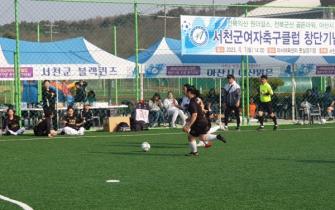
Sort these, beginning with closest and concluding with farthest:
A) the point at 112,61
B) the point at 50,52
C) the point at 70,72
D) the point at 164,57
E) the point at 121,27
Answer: the point at 70,72
the point at 112,61
the point at 50,52
the point at 164,57
the point at 121,27

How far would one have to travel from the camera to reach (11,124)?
22.1m

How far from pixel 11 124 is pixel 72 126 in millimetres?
1802

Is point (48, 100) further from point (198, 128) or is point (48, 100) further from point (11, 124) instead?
point (198, 128)

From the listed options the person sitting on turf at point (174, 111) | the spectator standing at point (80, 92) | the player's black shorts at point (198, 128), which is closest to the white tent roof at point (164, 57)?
the person sitting on turf at point (174, 111)

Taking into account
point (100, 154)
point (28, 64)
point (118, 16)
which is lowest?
point (100, 154)

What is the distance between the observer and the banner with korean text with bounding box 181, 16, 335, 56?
2520 centimetres

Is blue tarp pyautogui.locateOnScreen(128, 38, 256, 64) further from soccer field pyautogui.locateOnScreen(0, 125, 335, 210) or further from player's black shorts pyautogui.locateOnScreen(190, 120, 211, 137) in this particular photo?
player's black shorts pyautogui.locateOnScreen(190, 120, 211, 137)

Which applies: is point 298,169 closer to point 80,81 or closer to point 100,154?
point 100,154

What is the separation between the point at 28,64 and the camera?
25938 mm

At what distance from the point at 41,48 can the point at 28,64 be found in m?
2.84

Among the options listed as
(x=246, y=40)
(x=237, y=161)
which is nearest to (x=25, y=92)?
(x=246, y=40)

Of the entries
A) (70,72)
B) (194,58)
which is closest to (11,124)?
(70,72)

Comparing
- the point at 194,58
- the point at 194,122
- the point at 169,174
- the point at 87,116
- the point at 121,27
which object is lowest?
the point at 169,174

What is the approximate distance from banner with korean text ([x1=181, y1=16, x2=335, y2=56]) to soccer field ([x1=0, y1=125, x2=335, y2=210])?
6.82 metres
